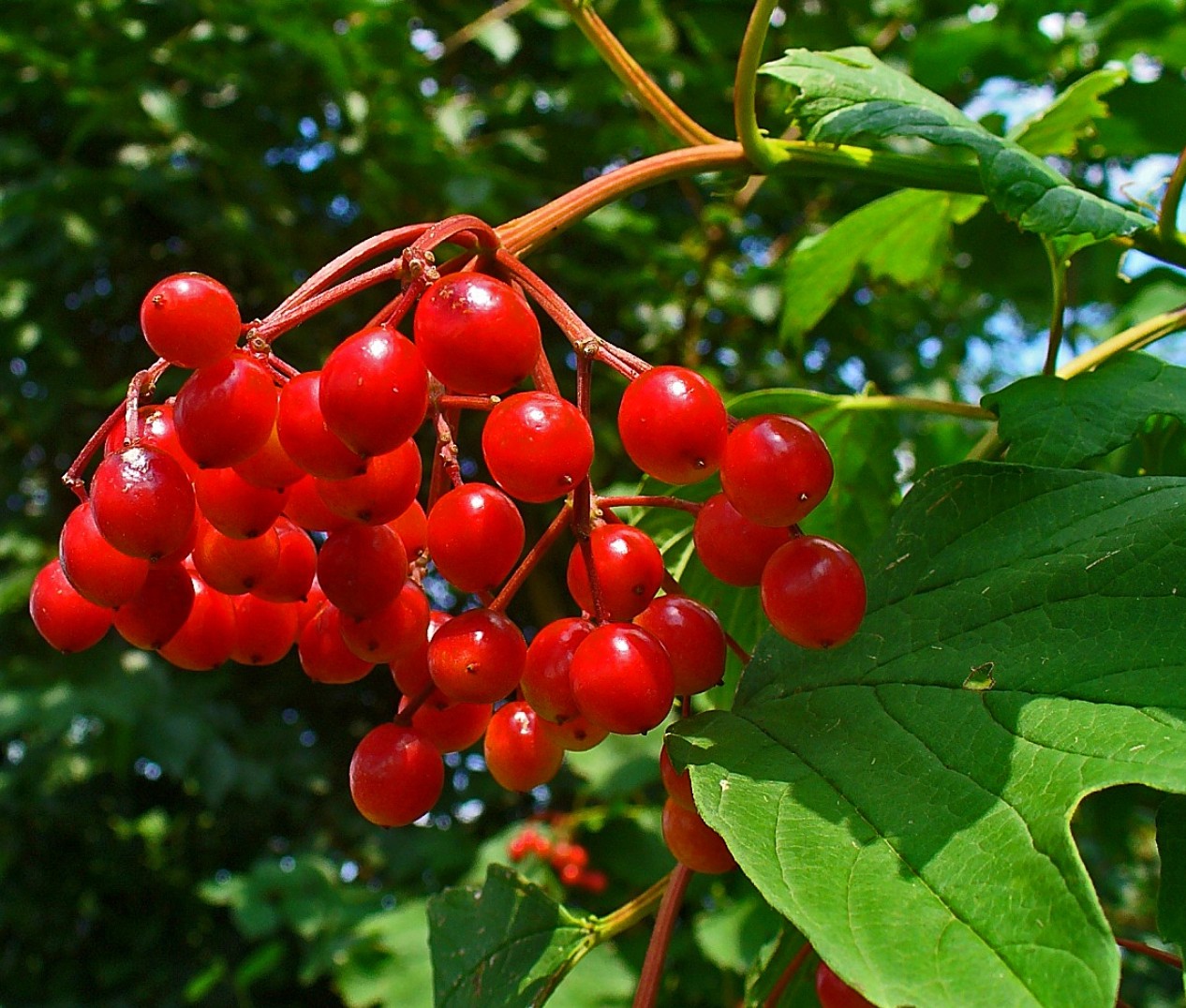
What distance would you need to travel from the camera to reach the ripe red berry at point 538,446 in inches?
23.3

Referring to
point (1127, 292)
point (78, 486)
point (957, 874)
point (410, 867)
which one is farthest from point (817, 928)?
point (410, 867)

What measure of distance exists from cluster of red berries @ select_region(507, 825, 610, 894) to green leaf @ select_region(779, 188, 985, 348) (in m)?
1.48

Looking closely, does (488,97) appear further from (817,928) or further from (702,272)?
(817,928)

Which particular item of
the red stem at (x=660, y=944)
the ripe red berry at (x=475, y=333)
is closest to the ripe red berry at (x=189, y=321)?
the ripe red berry at (x=475, y=333)

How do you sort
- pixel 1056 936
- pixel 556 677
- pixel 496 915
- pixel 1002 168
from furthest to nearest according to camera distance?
1. pixel 496 915
2. pixel 1002 168
3. pixel 556 677
4. pixel 1056 936

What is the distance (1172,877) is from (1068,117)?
84cm

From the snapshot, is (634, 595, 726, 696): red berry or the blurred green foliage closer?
(634, 595, 726, 696): red berry

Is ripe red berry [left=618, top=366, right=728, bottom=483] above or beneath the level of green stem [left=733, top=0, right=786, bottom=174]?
beneath

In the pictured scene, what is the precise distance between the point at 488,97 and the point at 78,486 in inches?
98.8

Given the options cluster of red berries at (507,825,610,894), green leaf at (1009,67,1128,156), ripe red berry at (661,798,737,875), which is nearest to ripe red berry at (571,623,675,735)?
ripe red berry at (661,798,737,875)

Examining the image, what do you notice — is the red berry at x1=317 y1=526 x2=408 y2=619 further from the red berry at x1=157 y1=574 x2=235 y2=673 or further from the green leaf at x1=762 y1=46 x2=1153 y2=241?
the green leaf at x1=762 y1=46 x2=1153 y2=241

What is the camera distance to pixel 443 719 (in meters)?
0.73

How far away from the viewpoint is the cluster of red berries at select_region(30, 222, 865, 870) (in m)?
0.59

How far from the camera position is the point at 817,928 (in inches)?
19.6
